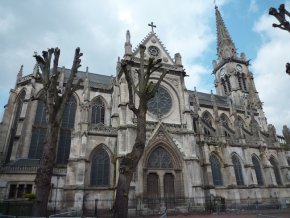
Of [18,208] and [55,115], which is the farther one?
[18,208]

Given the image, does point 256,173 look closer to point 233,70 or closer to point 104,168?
point 104,168

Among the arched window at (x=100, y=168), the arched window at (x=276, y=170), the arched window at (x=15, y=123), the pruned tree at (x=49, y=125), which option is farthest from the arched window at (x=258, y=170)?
the arched window at (x=15, y=123)

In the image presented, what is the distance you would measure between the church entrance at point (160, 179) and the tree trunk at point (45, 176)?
11.0 metres

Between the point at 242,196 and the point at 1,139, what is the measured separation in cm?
2457

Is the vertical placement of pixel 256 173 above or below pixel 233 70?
below

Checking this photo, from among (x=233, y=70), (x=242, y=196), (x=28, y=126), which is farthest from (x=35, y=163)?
(x=233, y=70)

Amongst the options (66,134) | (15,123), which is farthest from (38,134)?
(15,123)

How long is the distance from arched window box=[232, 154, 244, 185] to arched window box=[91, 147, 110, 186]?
46.5 feet

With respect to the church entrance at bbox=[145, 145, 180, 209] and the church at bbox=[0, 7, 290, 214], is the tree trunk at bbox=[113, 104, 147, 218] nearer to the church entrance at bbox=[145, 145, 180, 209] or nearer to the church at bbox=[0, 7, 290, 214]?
the church at bbox=[0, 7, 290, 214]

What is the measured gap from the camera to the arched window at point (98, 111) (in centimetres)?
2639

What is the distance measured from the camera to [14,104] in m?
24.7

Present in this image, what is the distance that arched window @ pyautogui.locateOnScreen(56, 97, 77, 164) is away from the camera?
22.8 metres

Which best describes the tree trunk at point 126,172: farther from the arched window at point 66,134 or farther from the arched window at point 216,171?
the arched window at point 216,171

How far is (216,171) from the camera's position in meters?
24.1
